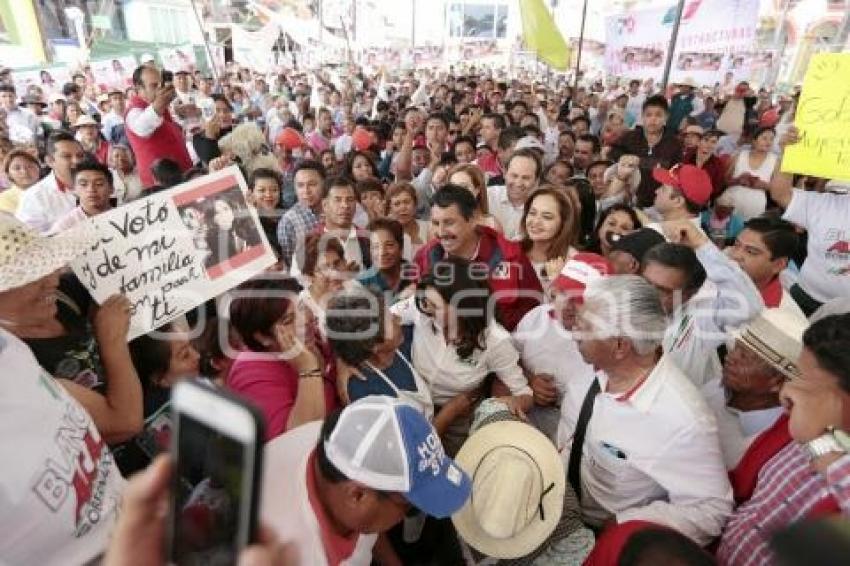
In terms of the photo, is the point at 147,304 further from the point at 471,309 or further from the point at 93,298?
the point at 471,309

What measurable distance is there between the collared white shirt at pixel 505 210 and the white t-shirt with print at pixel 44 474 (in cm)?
338

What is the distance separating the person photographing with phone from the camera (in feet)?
16.7

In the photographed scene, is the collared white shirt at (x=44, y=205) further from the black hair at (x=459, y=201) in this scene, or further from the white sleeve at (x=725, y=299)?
the white sleeve at (x=725, y=299)

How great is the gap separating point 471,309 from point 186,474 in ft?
5.01

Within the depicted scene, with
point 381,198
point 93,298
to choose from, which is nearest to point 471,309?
point 93,298

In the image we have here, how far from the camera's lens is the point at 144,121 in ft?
16.7

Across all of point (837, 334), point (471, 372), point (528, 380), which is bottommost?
point (528, 380)

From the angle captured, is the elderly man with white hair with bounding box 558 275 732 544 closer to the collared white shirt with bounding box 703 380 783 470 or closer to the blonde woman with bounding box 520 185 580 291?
the collared white shirt with bounding box 703 380 783 470

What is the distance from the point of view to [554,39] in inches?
387

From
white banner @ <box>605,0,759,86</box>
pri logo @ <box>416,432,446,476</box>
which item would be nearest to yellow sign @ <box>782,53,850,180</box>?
pri logo @ <box>416,432,446,476</box>

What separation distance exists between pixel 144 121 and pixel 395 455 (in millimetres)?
4960

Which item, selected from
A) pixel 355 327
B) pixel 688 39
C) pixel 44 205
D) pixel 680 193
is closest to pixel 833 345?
pixel 355 327

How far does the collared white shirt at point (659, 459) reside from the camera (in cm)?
168

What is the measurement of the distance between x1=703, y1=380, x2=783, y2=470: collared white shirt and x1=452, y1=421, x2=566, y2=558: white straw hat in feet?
2.40
